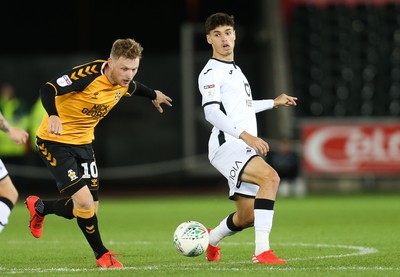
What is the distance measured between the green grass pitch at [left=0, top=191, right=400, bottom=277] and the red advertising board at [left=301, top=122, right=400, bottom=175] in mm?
1670

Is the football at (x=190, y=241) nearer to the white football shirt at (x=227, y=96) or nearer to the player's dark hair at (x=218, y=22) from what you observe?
the white football shirt at (x=227, y=96)

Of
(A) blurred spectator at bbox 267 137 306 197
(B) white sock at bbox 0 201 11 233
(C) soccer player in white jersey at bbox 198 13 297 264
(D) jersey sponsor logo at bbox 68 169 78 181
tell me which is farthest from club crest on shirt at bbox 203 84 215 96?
(A) blurred spectator at bbox 267 137 306 197

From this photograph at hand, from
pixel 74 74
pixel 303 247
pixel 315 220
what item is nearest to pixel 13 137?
pixel 74 74

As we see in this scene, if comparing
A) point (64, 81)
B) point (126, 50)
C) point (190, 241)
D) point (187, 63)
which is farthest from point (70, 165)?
point (187, 63)

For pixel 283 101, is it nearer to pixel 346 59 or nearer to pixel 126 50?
pixel 126 50

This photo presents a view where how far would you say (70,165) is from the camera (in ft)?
25.9

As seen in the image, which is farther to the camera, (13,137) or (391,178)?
(391,178)

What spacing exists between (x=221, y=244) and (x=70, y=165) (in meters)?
2.49

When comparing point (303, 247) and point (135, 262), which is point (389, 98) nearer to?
point (303, 247)

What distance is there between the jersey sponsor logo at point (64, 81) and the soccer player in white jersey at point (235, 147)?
1.10 m

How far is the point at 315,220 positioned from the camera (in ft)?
42.7

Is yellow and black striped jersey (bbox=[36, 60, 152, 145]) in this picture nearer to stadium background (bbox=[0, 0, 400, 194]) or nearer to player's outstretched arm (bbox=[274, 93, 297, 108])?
player's outstretched arm (bbox=[274, 93, 297, 108])

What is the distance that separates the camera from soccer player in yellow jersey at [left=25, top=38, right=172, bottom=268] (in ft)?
25.2

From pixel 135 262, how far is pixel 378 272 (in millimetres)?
2130
